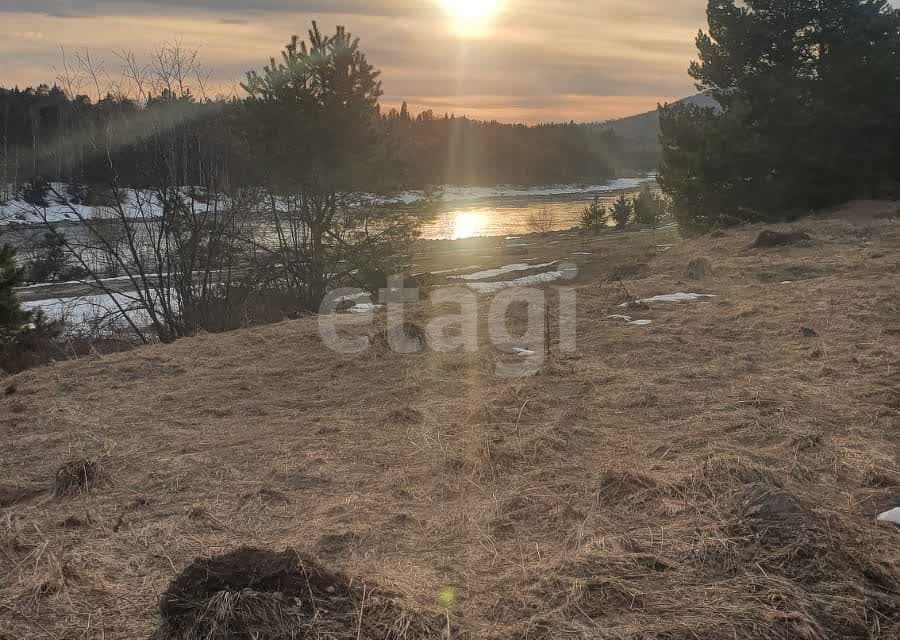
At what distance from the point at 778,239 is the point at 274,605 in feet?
38.0

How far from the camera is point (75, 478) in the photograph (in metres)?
3.74

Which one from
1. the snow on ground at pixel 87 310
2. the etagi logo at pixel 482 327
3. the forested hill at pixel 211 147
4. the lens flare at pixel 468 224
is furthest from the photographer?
the lens flare at pixel 468 224

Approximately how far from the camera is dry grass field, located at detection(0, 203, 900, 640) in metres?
2.34

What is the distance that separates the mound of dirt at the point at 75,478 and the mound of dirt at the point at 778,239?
1090cm

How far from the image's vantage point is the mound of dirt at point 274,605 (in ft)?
6.86

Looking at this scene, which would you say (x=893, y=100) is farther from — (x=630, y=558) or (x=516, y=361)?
(x=630, y=558)

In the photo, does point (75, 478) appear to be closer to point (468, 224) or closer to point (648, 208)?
point (648, 208)

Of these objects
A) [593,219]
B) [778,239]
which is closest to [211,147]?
[778,239]

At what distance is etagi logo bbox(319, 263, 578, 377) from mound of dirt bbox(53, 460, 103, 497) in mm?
2987

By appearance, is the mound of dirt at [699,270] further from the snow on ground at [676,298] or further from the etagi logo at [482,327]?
the etagi logo at [482,327]

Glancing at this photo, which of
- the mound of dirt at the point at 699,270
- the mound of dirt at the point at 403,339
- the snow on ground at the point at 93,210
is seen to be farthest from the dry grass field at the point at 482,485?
the snow on ground at the point at 93,210

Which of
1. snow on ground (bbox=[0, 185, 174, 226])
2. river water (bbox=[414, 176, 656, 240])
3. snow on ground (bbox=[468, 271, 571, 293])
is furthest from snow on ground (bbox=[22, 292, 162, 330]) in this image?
snow on ground (bbox=[468, 271, 571, 293])

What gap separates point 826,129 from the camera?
18.7 metres

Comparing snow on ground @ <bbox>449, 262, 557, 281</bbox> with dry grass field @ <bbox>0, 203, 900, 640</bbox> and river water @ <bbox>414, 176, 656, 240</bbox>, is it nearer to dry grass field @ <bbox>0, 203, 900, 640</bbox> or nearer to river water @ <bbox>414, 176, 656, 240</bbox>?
river water @ <bbox>414, 176, 656, 240</bbox>
